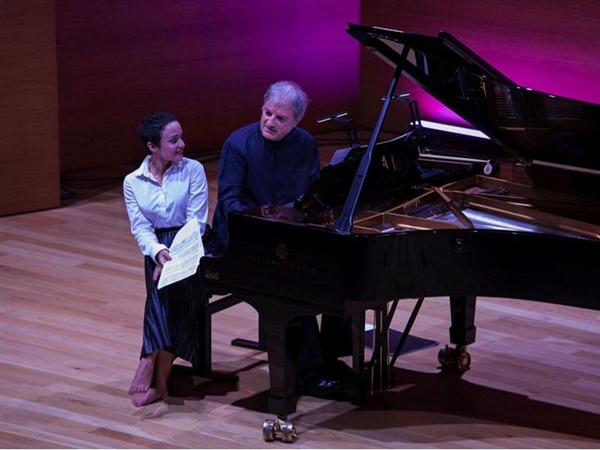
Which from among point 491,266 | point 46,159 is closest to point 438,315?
point 491,266

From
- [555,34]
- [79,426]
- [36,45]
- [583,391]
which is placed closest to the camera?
[79,426]

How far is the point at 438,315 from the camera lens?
6301 mm

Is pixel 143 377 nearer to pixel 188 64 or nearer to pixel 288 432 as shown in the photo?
pixel 288 432

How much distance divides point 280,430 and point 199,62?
A: 4793mm

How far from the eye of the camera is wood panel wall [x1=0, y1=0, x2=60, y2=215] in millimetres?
7422

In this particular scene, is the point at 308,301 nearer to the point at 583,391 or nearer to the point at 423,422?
the point at 423,422

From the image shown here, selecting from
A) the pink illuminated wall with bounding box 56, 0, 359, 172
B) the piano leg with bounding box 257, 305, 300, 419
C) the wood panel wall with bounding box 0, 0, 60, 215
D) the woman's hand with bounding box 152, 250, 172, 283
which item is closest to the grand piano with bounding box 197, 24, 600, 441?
the piano leg with bounding box 257, 305, 300, 419

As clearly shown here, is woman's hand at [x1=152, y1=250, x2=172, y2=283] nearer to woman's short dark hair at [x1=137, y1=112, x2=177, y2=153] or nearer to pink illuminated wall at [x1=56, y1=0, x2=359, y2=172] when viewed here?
woman's short dark hair at [x1=137, y1=112, x2=177, y2=153]

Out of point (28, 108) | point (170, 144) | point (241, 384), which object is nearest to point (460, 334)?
point (241, 384)

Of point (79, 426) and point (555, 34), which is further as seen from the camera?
point (555, 34)

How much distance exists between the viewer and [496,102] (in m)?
5.01

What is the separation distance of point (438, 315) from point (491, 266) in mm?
1752

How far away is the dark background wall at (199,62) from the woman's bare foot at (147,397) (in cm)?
279

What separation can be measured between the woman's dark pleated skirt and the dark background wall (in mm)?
2731
